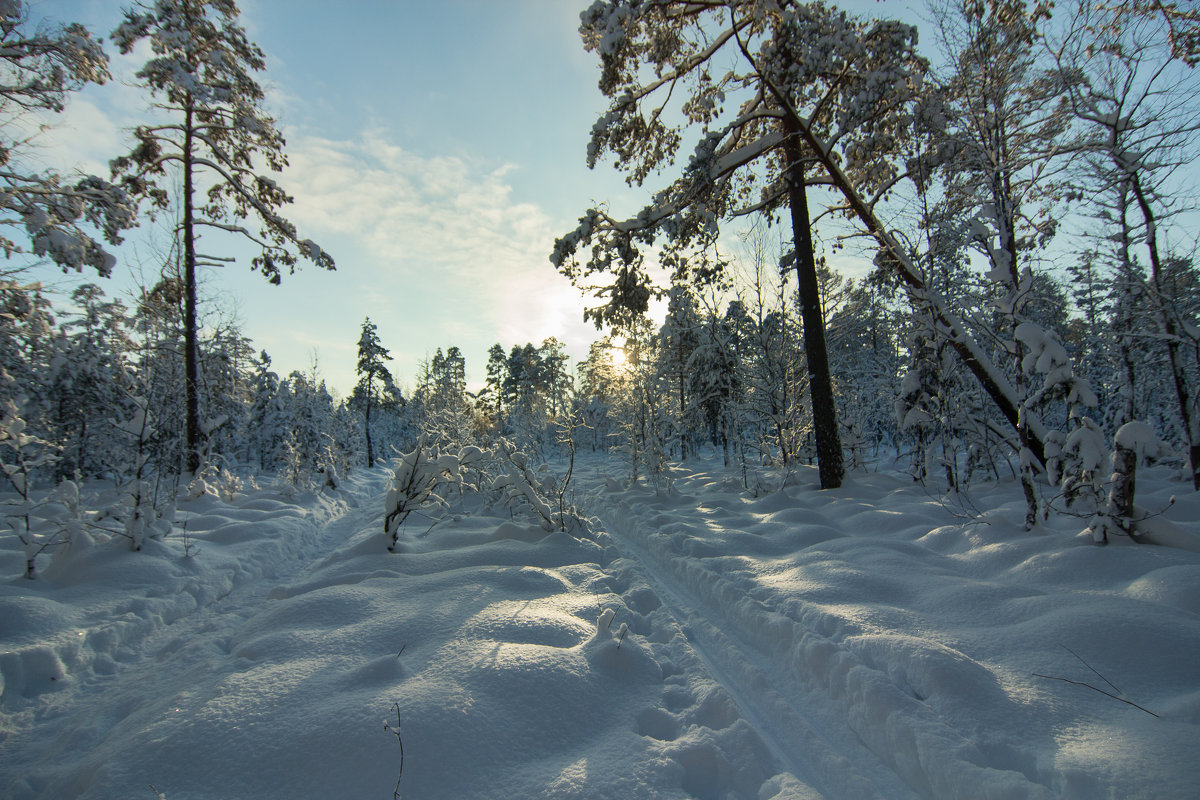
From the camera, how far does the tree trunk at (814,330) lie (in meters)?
8.95

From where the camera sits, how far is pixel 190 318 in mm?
11828

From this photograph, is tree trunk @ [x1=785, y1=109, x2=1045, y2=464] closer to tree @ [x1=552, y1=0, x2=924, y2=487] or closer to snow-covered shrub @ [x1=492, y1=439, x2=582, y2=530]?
tree @ [x1=552, y1=0, x2=924, y2=487]

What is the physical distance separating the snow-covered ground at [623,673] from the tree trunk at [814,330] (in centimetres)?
325

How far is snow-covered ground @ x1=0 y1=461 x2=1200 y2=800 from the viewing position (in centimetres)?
224

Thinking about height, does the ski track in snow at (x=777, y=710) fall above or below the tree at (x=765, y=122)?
below

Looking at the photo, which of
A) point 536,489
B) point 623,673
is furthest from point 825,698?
point 536,489

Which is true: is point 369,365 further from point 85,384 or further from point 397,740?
point 397,740

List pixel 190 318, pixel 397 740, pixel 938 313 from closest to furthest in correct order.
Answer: pixel 397 740 < pixel 938 313 < pixel 190 318

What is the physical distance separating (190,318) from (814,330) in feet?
47.5

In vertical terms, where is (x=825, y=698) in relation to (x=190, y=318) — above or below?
below

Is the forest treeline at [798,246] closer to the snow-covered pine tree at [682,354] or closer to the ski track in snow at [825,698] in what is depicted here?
the ski track in snow at [825,698]

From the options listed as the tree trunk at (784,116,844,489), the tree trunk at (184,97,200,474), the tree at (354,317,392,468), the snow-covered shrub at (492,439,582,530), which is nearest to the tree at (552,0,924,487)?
the tree trunk at (784,116,844,489)

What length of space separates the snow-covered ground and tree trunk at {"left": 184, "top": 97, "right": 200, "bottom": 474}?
7363mm

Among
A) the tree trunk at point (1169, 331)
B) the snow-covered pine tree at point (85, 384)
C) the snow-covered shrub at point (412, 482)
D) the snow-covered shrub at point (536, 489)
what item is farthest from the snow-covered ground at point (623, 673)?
the snow-covered pine tree at point (85, 384)
